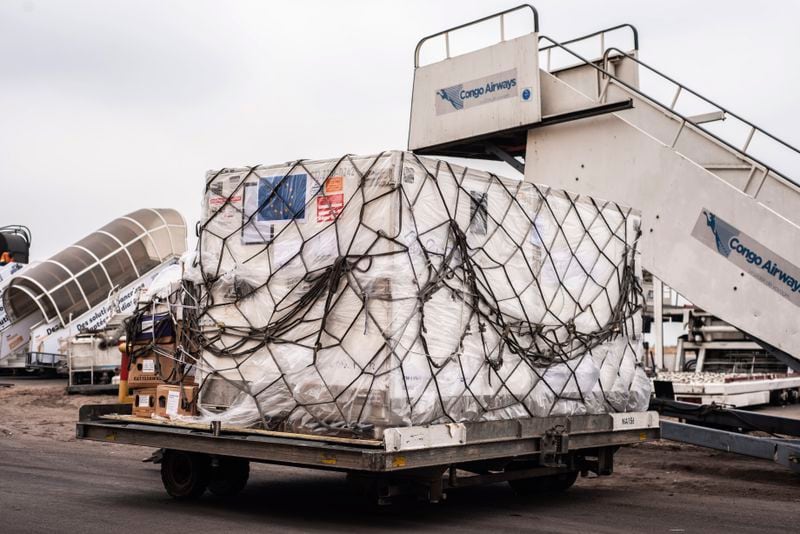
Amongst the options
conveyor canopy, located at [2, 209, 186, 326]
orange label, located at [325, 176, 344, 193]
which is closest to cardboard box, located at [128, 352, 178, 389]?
orange label, located at [325, 176, 344, 193]

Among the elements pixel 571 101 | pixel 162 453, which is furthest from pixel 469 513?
pixel 571 101

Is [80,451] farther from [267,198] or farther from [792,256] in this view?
[792,256]

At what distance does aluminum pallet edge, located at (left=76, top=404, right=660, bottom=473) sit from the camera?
7.05 m

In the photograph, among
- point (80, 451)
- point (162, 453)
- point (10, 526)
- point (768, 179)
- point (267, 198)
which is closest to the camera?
point (10, 526)

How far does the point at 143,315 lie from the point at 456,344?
364 centimetres

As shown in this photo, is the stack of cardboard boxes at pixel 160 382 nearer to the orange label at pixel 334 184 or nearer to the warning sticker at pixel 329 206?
the warning sticker at pixel 329 206

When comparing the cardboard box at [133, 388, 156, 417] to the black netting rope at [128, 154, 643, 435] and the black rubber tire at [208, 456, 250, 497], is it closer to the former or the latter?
the black netting rope at [128, 154, 643, 435]

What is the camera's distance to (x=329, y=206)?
801 centimetres

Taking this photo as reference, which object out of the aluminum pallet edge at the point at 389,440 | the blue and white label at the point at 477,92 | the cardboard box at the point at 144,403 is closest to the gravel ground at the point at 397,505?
the aluminum pallet edge at the point at 389,440

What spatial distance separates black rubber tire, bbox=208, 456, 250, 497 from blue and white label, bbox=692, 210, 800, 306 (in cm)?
550

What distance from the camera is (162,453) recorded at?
925cm

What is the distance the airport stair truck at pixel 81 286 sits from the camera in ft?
91.7

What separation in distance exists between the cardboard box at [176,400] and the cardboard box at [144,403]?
21 cm

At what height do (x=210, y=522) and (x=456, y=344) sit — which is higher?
(x=456, y=344)
